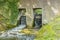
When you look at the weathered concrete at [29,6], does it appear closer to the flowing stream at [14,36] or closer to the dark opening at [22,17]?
the dark opening at [22,17]

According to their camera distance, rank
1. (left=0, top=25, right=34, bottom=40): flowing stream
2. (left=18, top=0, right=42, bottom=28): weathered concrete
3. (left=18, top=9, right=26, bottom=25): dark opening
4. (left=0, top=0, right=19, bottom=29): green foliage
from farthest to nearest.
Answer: (left=18, top=9, right=26, bottom=25): dark opening, (left=18, top=0, right=42, bottom=28): weathered concrete, (left=0, top=0, right=19, bottom=29): green foliage, (left=0, top=25, right=34, bottom=40): flowing stream

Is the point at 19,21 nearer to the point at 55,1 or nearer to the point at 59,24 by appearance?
the point at 55,1

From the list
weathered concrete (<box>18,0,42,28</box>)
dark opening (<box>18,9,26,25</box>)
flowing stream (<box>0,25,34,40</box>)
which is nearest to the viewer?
flowing stream (<box>0,25,34,40</box>)

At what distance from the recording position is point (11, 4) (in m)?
11.6

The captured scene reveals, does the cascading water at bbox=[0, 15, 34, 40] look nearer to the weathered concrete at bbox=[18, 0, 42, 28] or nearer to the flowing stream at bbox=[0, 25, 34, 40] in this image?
the flowing stream at bbox=[0, 25, 34, 40]

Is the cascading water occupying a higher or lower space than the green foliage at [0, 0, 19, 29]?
lower

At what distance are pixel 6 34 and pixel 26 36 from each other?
1.00 metres

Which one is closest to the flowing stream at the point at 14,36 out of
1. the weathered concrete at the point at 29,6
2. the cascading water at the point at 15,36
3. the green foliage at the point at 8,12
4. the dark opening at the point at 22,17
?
the cascading water at the point at 15,36

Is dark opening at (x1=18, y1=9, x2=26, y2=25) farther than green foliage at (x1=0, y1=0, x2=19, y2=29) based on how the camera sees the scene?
Yes

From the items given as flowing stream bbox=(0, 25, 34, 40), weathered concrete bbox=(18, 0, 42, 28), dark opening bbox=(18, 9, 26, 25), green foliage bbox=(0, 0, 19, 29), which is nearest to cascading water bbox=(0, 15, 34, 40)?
flowing stream bbox=(0, 25, 34, 40)

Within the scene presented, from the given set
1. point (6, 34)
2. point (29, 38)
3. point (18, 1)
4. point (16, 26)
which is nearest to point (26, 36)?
point (29, 38)

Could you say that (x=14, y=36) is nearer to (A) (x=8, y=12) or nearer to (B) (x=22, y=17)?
(A) (x=8, y=12)

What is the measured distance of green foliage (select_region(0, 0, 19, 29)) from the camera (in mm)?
11349

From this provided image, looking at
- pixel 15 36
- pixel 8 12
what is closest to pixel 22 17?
pixel 8 12
